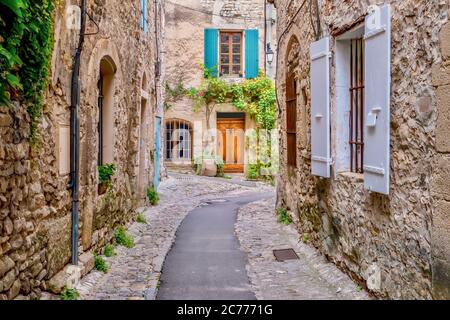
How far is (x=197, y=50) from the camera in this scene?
17.5 meters

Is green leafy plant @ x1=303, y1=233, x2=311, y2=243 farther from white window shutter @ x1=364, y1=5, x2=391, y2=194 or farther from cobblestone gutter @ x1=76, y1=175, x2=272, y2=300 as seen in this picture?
white window shutter @ x1=364, y1=5, x2=391, y2=194

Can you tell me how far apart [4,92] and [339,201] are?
3341 millimetres

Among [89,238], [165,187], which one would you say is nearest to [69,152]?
[89,238]

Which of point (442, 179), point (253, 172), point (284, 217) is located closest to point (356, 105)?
point (442, 179)

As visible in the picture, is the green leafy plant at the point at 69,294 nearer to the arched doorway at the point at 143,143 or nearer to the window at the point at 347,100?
the window at the point at 347,100

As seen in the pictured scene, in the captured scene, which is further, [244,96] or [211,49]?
[211,49]

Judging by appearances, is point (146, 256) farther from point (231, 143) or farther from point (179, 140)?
point (231, 143)

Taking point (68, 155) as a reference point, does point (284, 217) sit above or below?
below

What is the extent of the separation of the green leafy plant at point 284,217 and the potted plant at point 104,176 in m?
2.96

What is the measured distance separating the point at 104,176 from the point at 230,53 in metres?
12.0

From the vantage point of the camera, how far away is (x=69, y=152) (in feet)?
16.1

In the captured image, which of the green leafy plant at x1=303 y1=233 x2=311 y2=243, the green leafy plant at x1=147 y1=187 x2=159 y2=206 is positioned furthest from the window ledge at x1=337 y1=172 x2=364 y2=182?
the green leafy plant at x1=147 y1=187 x2=159 y2=206

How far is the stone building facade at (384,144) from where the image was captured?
10.8ft

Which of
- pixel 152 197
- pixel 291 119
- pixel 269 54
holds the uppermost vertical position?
pixel 269 54
